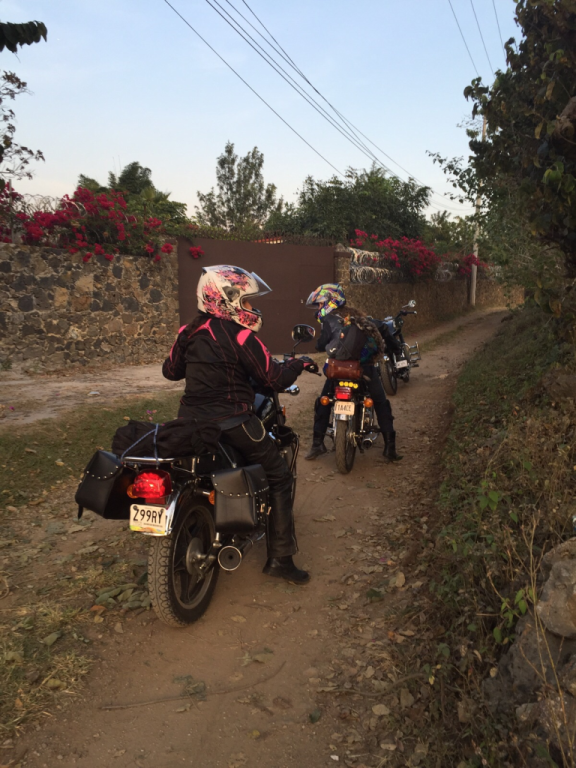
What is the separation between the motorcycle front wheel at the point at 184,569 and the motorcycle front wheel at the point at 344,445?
7.84ft

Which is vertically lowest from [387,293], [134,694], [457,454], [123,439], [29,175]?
[134,694]

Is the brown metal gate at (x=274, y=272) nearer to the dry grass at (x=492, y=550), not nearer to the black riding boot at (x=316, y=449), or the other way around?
the black riding boot at (x=316, y=449)

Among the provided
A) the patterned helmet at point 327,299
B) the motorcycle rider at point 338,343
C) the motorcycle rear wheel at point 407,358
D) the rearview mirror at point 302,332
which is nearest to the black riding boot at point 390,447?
the motorcycle rider at point 338,343

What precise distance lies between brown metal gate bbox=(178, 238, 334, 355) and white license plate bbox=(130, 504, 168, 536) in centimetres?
1019

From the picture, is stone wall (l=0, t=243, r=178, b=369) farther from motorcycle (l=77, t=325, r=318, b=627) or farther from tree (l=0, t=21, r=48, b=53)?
motorcycle (l=77, t=325, r=318, b=627)

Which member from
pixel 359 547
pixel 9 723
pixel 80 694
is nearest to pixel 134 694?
pixel 80 694

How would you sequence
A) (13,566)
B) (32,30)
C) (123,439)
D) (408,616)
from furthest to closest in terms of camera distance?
(32,30) < (13,566) < (408,616) < (123,439)

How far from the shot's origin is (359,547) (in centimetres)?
446

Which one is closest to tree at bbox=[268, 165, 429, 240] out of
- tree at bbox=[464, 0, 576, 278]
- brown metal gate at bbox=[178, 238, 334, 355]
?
brown metal gate at bbox=[178, 238, 334, 355]

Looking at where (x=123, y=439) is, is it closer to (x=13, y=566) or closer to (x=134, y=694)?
(x=134, y=694)

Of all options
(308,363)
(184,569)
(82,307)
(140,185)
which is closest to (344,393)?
(308,363)

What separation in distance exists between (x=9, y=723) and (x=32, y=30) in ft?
17.8

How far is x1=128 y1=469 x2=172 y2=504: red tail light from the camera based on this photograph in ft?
10.2

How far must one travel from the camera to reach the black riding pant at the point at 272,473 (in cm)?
354
